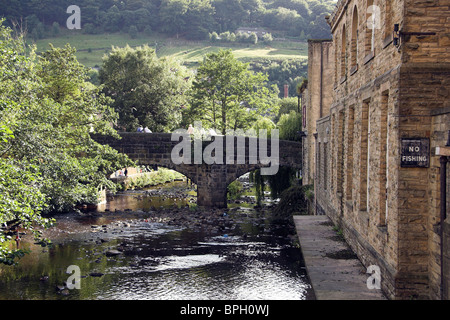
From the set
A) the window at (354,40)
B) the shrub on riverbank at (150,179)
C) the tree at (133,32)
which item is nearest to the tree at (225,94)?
the shrub on riverbank at (150,179)

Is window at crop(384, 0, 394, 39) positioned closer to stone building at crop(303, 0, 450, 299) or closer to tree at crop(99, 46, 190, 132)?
stone building at crop(303, 0, 450, 299)

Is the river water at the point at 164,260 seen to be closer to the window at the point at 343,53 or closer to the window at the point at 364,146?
the window at the point at 364,146

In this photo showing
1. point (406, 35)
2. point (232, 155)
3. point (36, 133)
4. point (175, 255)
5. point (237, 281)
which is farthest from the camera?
point (232, 155)

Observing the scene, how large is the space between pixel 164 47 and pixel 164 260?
92.5 meters

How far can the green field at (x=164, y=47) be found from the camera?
285 feet

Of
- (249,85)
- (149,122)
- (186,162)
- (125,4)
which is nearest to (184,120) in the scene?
(149,122)

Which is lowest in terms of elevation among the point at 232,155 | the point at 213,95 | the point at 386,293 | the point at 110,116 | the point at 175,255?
the point at 175,255

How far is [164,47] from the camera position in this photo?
10362 centimetres

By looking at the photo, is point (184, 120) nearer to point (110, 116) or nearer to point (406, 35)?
point (110, 116)

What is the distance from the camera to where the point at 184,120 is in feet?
123

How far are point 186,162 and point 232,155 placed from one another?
106 inches

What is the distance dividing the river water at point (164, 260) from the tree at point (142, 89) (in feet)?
41.2

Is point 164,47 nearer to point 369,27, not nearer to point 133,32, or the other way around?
point 133,32
